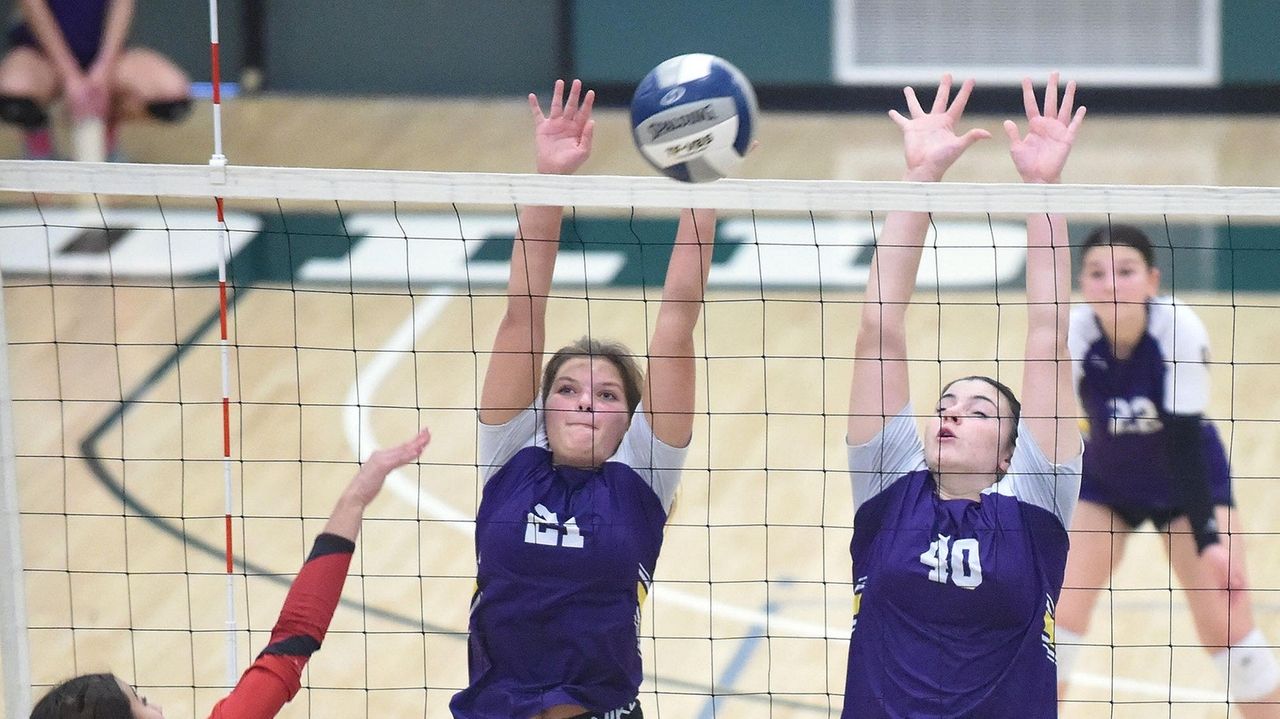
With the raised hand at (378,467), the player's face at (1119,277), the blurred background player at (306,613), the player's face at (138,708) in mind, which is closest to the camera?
the player's face at (138,708)

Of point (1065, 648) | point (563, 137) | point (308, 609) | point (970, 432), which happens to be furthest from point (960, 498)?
point (1065, 648)

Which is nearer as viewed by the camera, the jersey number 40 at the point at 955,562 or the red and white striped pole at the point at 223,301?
the jersey number 40 at the point at 955,562

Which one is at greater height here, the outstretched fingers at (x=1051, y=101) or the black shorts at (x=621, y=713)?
the outstretched fingers at (x=1051, y=101)

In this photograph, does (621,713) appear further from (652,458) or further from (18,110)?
(18,110)

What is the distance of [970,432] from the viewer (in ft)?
12.8

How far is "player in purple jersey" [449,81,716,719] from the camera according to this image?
3855 mm

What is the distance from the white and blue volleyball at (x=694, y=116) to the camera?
12.6ft

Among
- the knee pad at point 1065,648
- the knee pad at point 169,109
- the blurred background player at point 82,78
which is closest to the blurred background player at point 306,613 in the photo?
the knee pad at point 1065,648

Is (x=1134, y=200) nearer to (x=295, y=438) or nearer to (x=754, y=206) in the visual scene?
(x=754, y=206)

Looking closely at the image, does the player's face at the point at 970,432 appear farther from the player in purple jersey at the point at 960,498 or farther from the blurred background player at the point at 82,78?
the blurred background player at the point at 82,78

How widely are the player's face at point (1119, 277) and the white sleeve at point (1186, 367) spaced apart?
0.31 feet

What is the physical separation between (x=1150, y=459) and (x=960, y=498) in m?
1.65

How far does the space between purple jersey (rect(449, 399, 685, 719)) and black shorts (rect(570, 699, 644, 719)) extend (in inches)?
0.6

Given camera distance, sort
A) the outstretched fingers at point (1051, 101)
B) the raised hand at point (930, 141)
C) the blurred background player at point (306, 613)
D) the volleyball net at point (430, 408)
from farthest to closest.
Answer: the volleyball net at point (430, 408), the raised hand at point (930, 141), the outstretched fingers at point (1051, 101), the blurred background player at point (306, 613)
